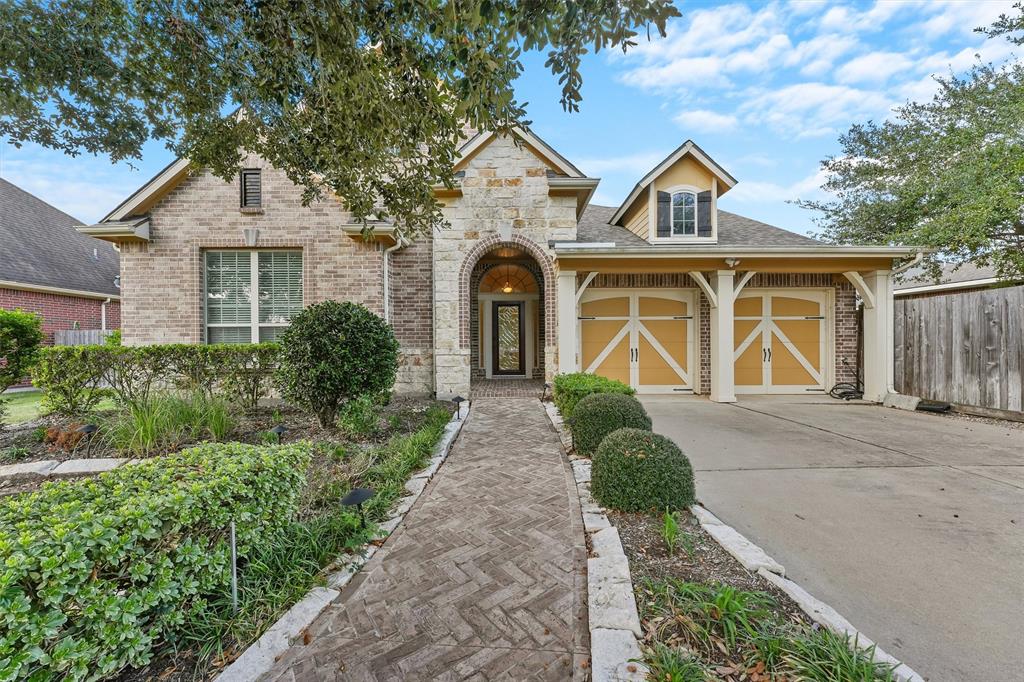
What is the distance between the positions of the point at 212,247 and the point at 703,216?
36.1 ft

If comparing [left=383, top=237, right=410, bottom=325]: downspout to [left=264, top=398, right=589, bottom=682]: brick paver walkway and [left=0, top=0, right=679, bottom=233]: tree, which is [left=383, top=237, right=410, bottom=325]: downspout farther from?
[left=264, top=398, right=589, bottom=682]: brick paver walkway

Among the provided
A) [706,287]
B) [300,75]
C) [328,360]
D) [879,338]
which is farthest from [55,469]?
[879,338]

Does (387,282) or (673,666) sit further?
(387,282)

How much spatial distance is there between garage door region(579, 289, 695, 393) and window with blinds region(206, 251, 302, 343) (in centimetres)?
661

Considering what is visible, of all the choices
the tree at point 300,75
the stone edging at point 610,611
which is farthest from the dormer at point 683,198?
the stone edging at point 610,611

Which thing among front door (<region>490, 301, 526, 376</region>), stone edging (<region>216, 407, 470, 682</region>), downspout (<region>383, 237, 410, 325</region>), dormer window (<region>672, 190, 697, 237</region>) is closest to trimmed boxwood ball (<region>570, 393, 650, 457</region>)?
stone edging (<region>216, 407, 470, 682</region>)

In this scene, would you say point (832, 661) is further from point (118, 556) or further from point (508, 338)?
point (508, 338)

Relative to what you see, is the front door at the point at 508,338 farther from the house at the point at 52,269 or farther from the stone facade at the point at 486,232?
the house at the point at 52,269

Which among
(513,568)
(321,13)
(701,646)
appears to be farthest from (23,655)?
(321,13)

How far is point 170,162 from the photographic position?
8.32m

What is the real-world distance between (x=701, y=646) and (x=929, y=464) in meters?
4.71

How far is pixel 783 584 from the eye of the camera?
2215mm

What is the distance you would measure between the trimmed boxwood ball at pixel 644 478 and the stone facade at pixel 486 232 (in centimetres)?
535

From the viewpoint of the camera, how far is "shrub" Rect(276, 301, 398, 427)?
514 cm
